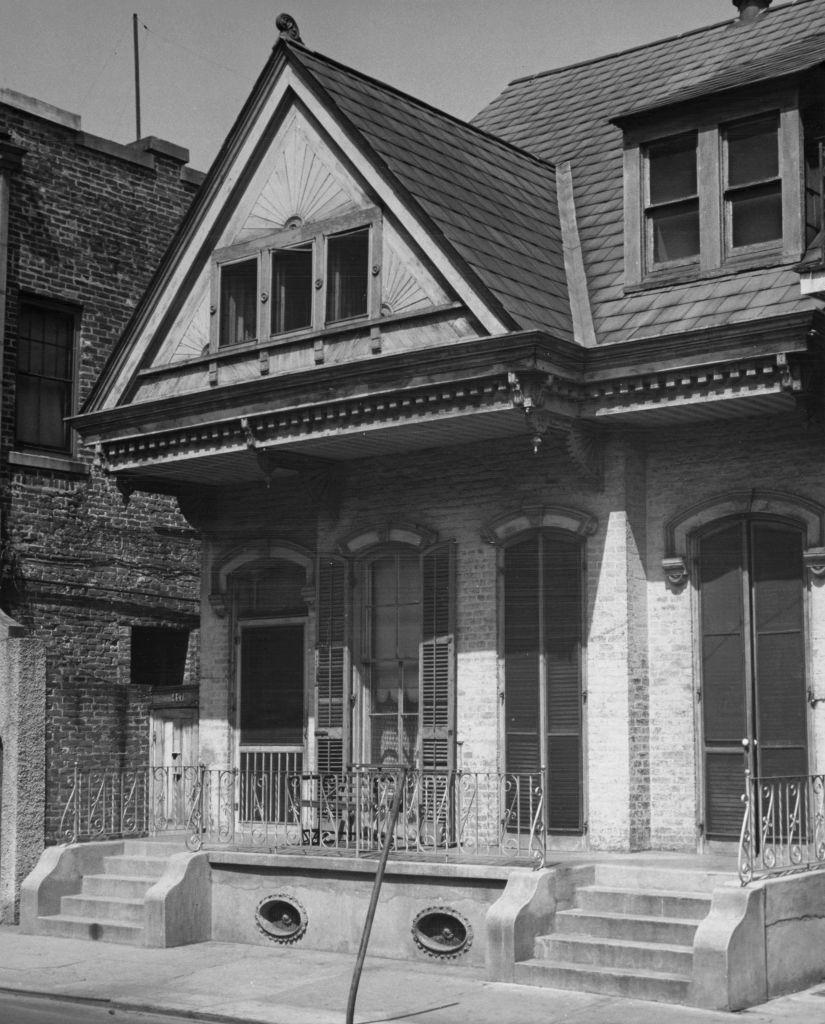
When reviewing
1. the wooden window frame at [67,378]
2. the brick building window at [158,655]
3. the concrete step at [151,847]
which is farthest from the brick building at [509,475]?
the brick building window at [158,655]

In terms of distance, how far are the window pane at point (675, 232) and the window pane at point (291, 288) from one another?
3.79 metres

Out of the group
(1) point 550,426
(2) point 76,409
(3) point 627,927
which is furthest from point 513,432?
(2) point 76,409

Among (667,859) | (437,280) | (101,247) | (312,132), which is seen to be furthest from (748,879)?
(101,247)

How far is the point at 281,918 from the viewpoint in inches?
611

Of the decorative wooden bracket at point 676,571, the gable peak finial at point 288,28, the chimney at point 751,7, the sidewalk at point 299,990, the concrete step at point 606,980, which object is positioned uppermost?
the chimney at point 751,7

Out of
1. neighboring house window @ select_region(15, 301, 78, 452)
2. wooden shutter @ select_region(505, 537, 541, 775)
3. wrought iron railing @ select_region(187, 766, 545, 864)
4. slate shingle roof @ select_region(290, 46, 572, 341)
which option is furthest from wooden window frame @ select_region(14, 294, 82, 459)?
wooden shutter @ select_region(505, 537, 541, 775)

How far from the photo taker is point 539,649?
16.1 m

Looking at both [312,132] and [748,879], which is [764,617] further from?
[312,132]

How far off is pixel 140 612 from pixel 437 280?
8.69 m

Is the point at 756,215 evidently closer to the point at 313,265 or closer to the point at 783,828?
the point at 313,265

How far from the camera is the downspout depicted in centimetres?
2059

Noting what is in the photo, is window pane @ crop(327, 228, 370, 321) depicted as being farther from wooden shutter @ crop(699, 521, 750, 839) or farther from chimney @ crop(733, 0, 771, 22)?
chimney @ crop(733, 0, 771, 22)

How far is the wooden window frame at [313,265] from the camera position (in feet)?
53.1

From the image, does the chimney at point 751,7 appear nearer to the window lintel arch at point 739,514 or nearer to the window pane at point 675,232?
the window pane at point 675,232
